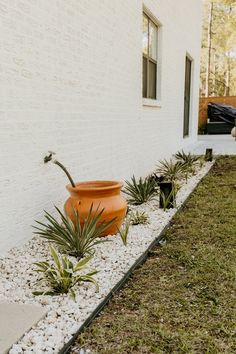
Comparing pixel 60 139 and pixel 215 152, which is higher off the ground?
pixel 60 139

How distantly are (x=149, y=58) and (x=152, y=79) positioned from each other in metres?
0.49

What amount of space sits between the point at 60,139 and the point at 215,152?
7068 millimetres

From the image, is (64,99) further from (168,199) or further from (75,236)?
(168,199)

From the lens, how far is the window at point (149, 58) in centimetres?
678

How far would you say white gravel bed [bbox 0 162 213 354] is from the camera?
6.10 ft

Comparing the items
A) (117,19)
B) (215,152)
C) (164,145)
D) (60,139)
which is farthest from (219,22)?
(60,139)

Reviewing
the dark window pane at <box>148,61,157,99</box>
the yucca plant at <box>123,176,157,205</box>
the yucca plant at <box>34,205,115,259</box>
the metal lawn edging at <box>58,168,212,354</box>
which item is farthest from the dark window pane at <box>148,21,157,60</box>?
the yucca plant at <box>34,205,115,259</box>

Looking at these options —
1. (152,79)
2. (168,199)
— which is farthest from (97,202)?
(152,79)

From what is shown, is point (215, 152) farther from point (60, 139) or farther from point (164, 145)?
point (60, 139)

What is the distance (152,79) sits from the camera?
7410 mm

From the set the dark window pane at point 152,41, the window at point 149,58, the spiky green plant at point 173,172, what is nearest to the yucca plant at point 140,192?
the spiky green plant at point 173,172

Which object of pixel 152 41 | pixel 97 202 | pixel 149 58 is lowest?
pixel 97 202

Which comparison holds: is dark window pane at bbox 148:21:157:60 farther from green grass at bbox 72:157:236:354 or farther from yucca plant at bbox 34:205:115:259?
yucca plant at bbox 34:205:115:259

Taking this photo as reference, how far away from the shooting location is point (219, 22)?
30234mm
